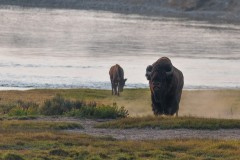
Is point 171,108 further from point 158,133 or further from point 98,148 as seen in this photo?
point 98,148

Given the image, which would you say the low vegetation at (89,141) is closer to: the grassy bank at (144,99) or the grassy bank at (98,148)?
the grassy bank at (98,148)

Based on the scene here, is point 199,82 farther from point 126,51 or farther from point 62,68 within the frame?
point 126,51

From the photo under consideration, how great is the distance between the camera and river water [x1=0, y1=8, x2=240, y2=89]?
56963 millimetres

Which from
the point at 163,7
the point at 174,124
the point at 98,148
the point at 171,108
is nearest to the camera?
the point at 98,148

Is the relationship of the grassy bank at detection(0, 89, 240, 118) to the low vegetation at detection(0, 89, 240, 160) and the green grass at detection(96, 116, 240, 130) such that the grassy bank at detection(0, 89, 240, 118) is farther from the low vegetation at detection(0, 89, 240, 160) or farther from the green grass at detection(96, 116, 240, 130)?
the green grass at detection(96, 116, 240, 130)

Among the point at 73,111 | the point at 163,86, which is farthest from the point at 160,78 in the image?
the point at 73,111

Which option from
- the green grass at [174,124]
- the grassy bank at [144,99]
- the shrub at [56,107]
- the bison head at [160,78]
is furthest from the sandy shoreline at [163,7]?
the green grass at [174,124]

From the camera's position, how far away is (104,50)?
8281 centimetres

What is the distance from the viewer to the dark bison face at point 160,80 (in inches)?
896

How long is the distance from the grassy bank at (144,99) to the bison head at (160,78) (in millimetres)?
6381

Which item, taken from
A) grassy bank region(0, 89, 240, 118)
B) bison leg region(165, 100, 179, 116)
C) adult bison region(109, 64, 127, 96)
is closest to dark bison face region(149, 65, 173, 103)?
bison leg region(165, 100, 179, 116)

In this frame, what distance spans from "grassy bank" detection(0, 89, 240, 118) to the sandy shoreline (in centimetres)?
10696

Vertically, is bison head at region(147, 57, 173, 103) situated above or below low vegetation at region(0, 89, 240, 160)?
above

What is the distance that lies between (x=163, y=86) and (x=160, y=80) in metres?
0.22
